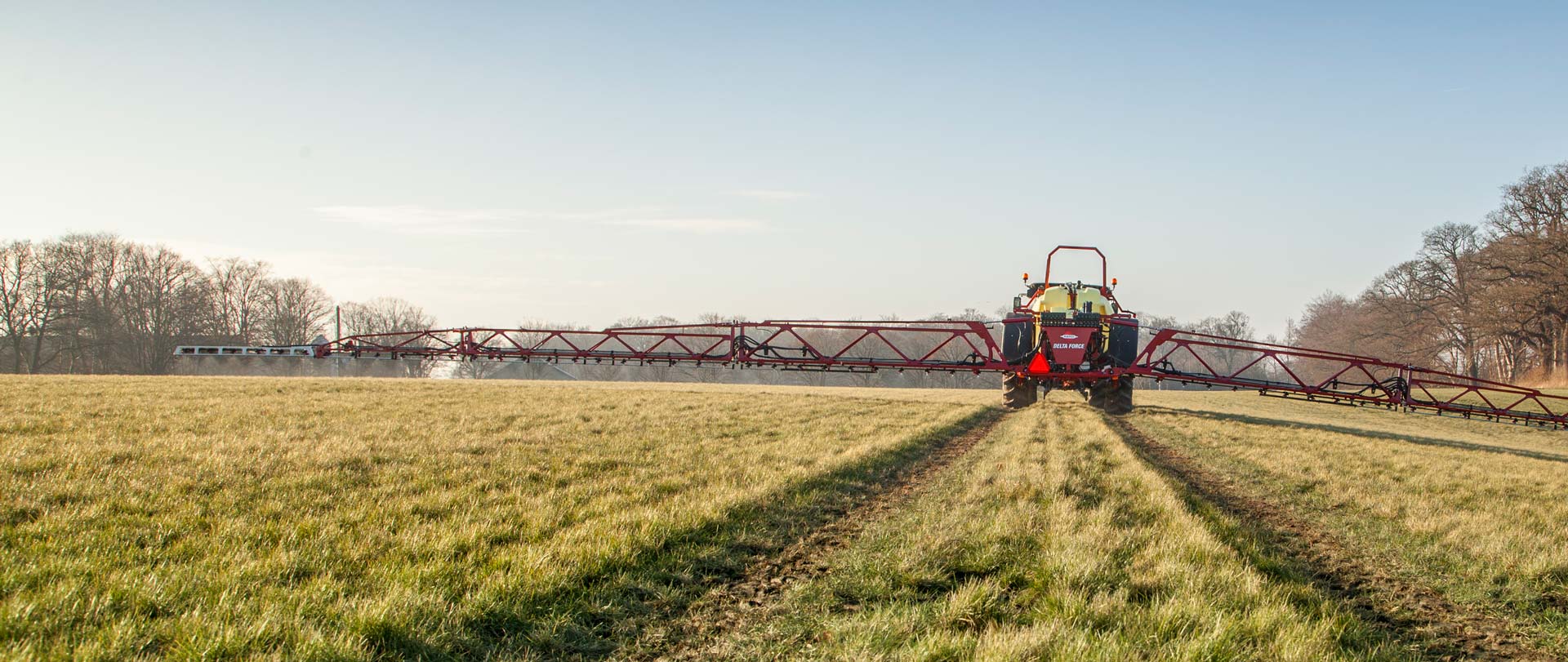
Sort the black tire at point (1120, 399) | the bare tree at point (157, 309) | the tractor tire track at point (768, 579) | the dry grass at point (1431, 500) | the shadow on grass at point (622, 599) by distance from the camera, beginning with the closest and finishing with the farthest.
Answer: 1. the shadow on grass at point (622, 599)
2. the tractor tire track at point (768, 579)
3. the dry grass at point (1431, 500)
4. the black tire at point (1120, 399)
5. the bare tree at point (157, 309)

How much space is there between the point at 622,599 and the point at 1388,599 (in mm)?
5544

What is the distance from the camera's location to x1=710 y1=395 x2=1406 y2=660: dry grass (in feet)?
13.8

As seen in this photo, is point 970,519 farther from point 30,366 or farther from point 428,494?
point 30,366

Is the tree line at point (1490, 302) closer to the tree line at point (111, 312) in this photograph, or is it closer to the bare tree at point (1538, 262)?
the bare tree at point (1538, 262)

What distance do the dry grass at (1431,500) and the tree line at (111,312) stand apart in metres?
54.5

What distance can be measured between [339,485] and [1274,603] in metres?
8.29

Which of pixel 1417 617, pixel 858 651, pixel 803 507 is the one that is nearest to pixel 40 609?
pixel 858 651

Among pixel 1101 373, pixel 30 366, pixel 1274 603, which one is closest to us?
pixel 1274 603

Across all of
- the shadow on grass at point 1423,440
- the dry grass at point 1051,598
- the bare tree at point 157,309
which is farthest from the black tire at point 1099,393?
the bare tree at point 157,309

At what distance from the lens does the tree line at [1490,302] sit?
44.8m

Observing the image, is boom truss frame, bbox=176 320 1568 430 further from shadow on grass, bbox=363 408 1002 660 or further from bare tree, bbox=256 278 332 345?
bare tree, bbox=256 278 332 345

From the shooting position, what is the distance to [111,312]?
189ft

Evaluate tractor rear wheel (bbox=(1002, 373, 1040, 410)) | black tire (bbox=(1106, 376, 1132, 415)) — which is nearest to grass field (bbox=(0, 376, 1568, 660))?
black tire (bbox=(1106, 376, 1132, 415))

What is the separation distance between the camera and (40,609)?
411 centimetres
